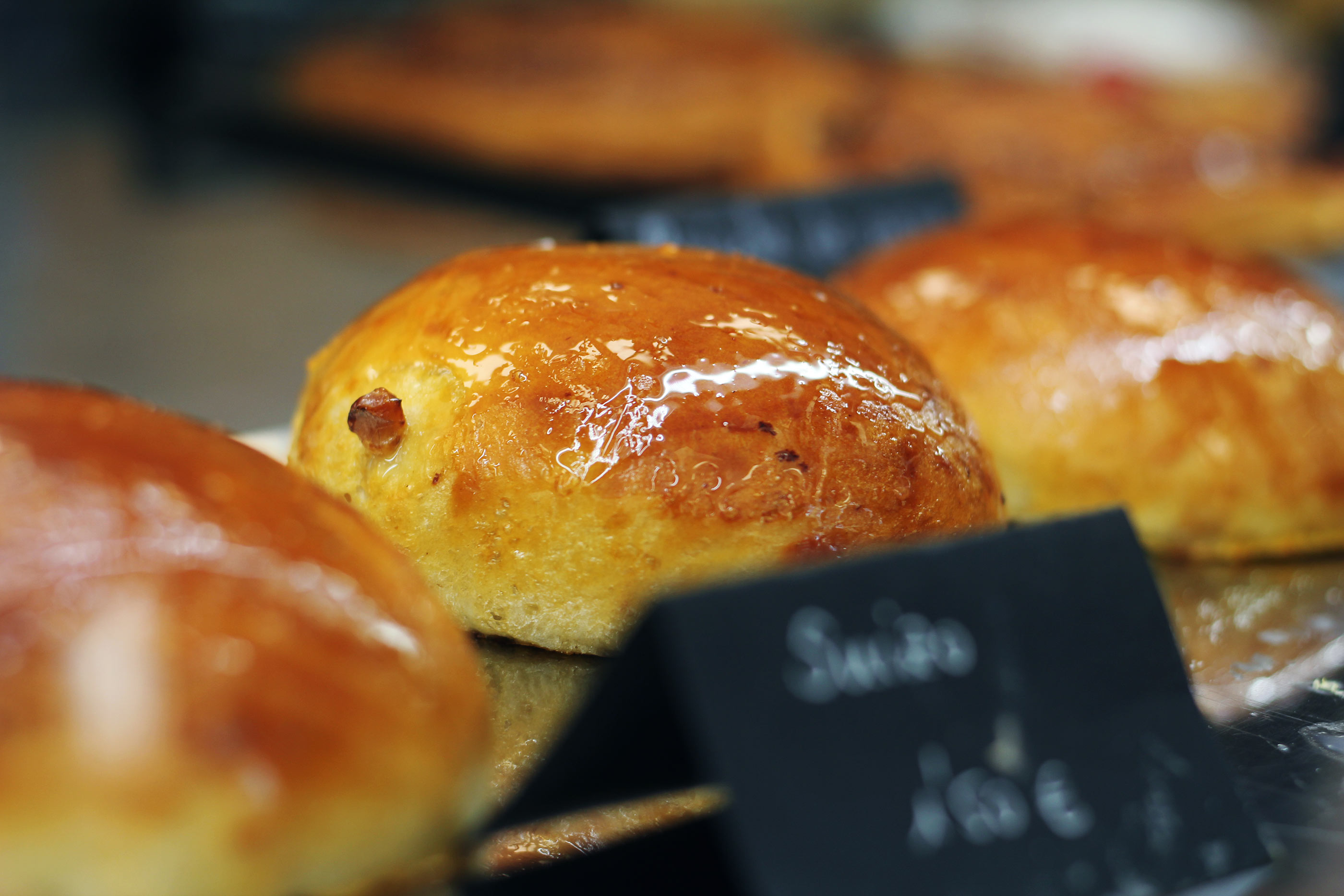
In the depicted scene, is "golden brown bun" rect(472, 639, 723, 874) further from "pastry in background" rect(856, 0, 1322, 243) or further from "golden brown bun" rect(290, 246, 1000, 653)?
"pastry in background" rect(856, 0, 1322, 243)

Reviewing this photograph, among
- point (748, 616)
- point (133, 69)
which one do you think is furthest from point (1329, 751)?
point (133, 69)

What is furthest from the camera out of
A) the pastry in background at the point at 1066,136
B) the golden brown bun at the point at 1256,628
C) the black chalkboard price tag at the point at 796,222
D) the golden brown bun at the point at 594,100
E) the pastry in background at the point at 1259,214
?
the golden brown bun at the point at 594,100

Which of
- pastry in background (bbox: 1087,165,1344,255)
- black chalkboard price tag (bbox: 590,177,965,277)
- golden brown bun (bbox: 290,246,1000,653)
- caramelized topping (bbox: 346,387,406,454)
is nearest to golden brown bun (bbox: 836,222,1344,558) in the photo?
golden brown bun (bbox: 290,246,1000,653)

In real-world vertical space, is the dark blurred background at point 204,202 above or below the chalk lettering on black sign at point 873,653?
above

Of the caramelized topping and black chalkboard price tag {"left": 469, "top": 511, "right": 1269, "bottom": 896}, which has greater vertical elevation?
the caramelized topping

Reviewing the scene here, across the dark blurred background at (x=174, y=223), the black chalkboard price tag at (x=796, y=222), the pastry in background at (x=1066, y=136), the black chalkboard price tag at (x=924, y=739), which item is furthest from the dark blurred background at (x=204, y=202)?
the black chalkboard price tag at (x=924, y=739)

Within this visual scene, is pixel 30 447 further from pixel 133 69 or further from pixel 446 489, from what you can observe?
pixel 133 69

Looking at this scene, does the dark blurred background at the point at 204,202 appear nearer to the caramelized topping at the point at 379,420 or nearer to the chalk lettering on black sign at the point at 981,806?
the caramelized topping at the point at 379,420
